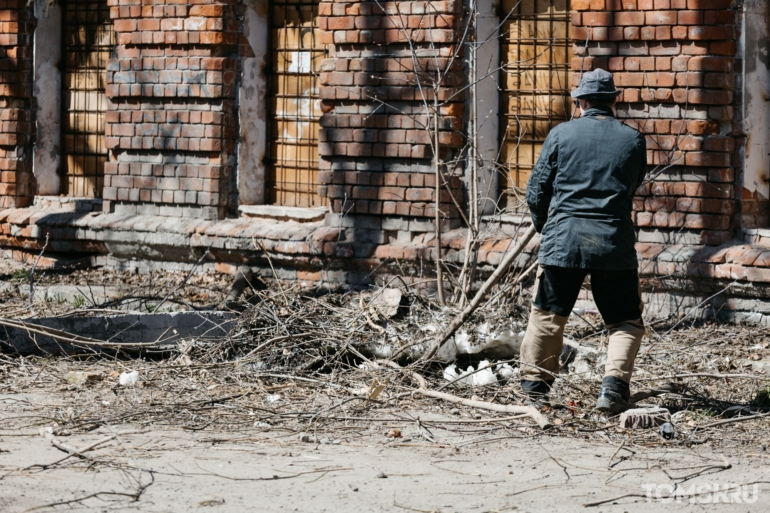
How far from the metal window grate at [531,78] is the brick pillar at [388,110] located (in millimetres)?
401

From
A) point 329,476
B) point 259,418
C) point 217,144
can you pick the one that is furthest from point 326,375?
point 217,144

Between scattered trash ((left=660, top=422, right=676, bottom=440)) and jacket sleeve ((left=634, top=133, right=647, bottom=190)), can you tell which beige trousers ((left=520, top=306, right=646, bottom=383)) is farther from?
jacket sleeve ((left=634, top=133, right=647, bottom=190))

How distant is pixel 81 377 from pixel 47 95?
4.97 meters

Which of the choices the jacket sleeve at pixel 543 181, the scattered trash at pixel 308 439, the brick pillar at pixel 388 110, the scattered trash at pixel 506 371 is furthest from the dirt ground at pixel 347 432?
the brick pillar at pixel 388 110

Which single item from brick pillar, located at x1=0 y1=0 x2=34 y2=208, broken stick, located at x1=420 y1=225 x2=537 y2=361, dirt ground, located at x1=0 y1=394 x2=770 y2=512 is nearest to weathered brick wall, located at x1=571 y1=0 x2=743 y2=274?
broken stick, located at x1=420 y1=225 x2=537 y2=361

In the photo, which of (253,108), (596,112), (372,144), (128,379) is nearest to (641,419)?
(596,112)

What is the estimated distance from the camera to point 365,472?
14.6 feet

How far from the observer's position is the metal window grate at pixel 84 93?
1009cm

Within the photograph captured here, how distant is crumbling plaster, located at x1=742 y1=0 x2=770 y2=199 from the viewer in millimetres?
7422

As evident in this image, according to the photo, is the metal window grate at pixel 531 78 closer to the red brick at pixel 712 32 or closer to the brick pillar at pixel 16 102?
the red brick at pixel 712 32

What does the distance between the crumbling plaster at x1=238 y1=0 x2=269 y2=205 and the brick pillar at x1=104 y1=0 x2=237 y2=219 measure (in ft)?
0.31

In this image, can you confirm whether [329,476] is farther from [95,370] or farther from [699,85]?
[699,85]

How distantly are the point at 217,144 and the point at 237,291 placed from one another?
1.61m

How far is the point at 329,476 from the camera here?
4359 millimetres
